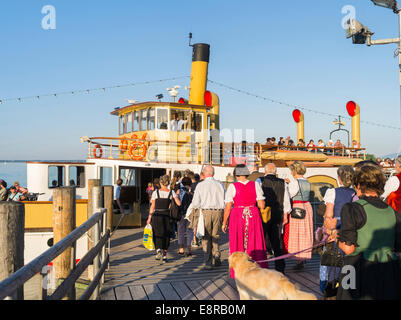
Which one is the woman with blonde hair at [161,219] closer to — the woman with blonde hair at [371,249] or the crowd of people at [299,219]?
the crowd of people at [299,219]

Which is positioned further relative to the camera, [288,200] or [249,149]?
[249,149]

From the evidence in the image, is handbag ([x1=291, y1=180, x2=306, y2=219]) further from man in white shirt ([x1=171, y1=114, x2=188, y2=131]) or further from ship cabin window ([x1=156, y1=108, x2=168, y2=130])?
ship cabin window ([x1=156, y1=108, x2=168, y2=130])

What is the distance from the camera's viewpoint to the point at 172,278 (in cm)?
581

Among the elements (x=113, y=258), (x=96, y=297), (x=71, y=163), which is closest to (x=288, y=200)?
(x=96, y=297)

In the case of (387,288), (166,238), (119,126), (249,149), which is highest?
(119,126)

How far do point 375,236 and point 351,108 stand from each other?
20115mm

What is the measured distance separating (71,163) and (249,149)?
652 cm

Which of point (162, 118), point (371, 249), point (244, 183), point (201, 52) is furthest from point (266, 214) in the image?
point (201, 52)

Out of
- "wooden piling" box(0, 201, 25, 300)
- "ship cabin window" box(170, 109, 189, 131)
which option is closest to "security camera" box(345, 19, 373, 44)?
"ship cabin window" box(170, 109, 189, 131)

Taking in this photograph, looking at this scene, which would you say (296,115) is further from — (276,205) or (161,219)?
(276,205)

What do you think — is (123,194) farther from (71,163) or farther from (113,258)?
(113,258)

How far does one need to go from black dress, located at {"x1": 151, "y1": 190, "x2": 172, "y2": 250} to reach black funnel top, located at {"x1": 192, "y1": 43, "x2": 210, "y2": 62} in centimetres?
1258

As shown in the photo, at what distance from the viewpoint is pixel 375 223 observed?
2.66 m

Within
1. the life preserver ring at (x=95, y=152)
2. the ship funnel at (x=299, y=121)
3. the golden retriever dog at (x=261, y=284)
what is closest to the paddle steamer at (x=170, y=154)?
the life preserver ring at (x=95, y=152)
